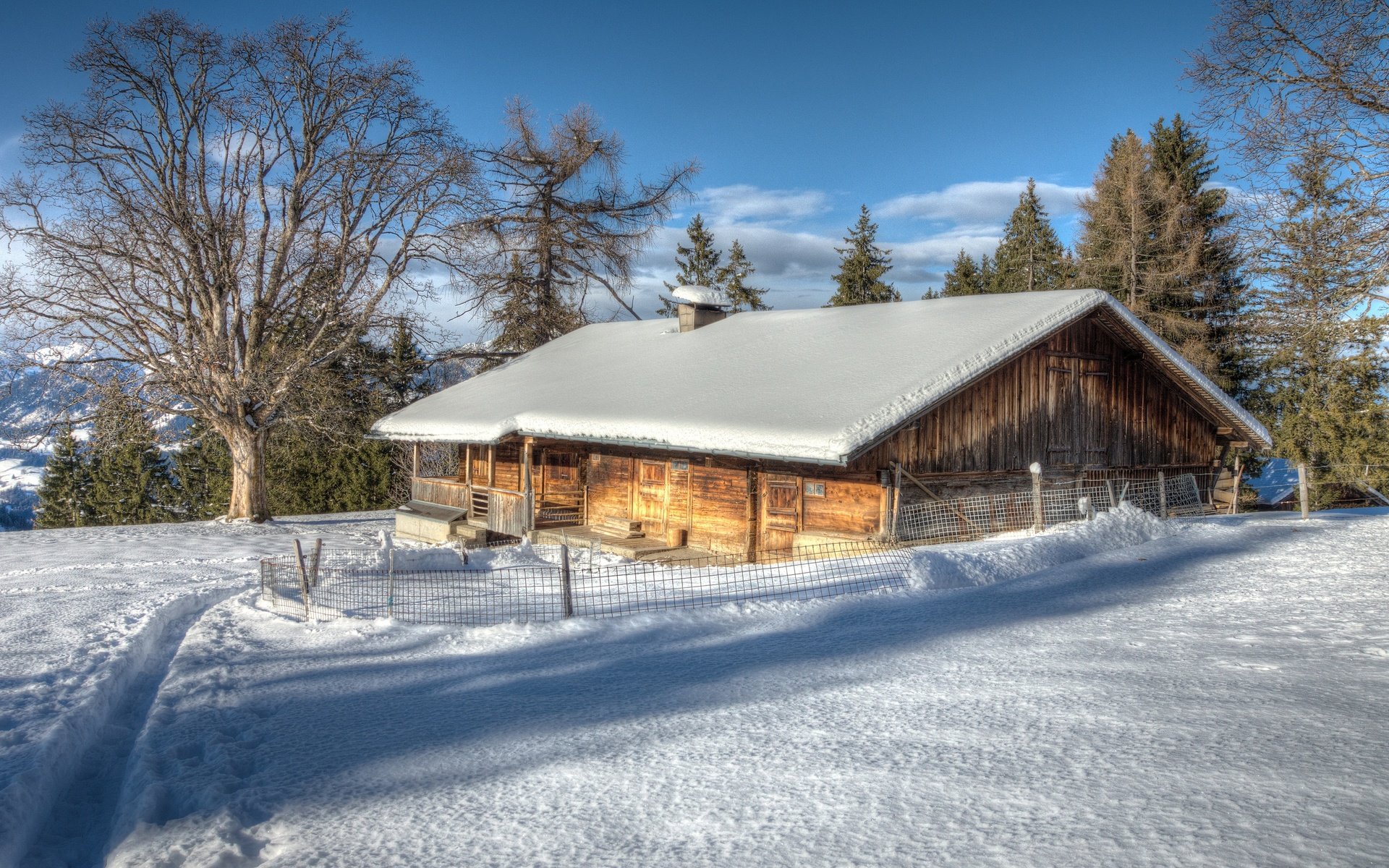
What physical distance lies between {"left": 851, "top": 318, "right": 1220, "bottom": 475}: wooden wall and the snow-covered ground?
5.45 m

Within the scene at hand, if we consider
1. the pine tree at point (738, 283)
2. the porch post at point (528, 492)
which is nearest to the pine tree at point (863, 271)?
the pine tree at point (738, 283)

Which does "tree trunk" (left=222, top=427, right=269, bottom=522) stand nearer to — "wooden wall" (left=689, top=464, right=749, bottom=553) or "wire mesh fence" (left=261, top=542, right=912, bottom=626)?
"wire mesh fence" (left=261, top=542, right=912, bottom=626)

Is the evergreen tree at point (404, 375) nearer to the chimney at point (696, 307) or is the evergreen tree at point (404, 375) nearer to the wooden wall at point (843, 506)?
the chimney at point (696, 307)

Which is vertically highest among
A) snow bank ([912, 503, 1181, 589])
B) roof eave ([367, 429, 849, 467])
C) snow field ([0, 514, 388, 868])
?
roof eave ([367, 429, 849, 467])

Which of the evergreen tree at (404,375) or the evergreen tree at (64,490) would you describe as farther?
the evergreen tree at (64,490)

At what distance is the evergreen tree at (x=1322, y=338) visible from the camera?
13156 mm

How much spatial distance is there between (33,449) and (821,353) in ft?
65.7

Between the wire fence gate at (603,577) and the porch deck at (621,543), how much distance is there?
0.62 metres

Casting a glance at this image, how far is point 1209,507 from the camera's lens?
794 inches

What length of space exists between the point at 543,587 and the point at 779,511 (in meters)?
6.13

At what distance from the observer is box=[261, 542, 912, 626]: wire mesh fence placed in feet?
34.2

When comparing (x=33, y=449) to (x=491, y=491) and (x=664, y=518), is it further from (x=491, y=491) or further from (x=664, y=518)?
(x=664, y=518)

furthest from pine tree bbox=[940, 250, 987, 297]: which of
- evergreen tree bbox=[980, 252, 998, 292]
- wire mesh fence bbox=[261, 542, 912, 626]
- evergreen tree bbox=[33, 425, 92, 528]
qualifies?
evergreen tree bbox=[33, 425, 92, 528]

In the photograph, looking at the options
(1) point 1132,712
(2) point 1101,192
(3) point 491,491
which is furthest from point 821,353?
(2) point 1101,192
